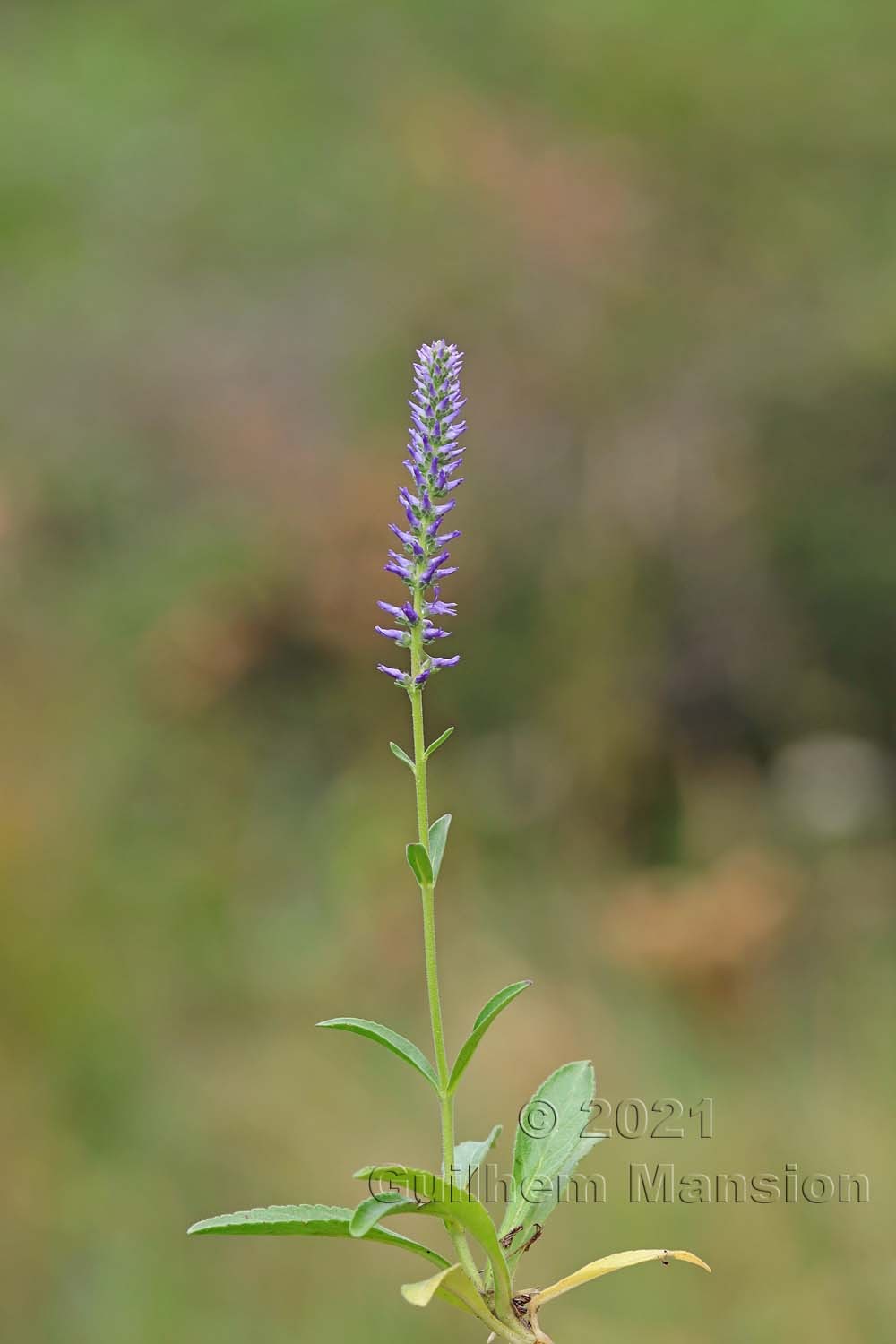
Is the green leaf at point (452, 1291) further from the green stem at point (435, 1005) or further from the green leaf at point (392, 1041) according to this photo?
the green leaf at point (392, 1041)

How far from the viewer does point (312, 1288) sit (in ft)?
16.9

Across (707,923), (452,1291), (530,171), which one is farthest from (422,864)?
(530,171)

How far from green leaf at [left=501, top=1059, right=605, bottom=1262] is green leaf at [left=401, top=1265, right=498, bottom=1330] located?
9 cm

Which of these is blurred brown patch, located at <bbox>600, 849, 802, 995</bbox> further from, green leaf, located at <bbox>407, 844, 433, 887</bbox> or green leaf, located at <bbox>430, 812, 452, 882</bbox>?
green leaf, located at <bbox>407, 844, 433, 887</bbox>

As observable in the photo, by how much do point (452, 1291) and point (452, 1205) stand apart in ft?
→ 0.33

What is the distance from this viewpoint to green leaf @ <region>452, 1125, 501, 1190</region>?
1.04 metres

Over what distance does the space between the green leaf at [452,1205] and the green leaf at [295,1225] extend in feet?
0.10

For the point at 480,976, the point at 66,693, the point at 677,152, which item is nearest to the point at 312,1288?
the point at 480,976

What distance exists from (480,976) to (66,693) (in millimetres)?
3054

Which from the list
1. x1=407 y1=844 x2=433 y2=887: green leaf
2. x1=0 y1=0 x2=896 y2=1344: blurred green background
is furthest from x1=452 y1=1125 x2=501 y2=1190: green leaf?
x1=0 y1=0 x2=896 y2=1344: blurred green background

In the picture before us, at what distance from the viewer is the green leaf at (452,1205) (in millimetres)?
909

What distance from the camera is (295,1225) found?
0.95 meters

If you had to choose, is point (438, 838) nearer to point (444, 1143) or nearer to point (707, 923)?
point (444, 1143)

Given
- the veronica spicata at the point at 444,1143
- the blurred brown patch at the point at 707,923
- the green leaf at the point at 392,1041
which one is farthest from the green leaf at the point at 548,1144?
the blurred brown patch at the point at 707,923
